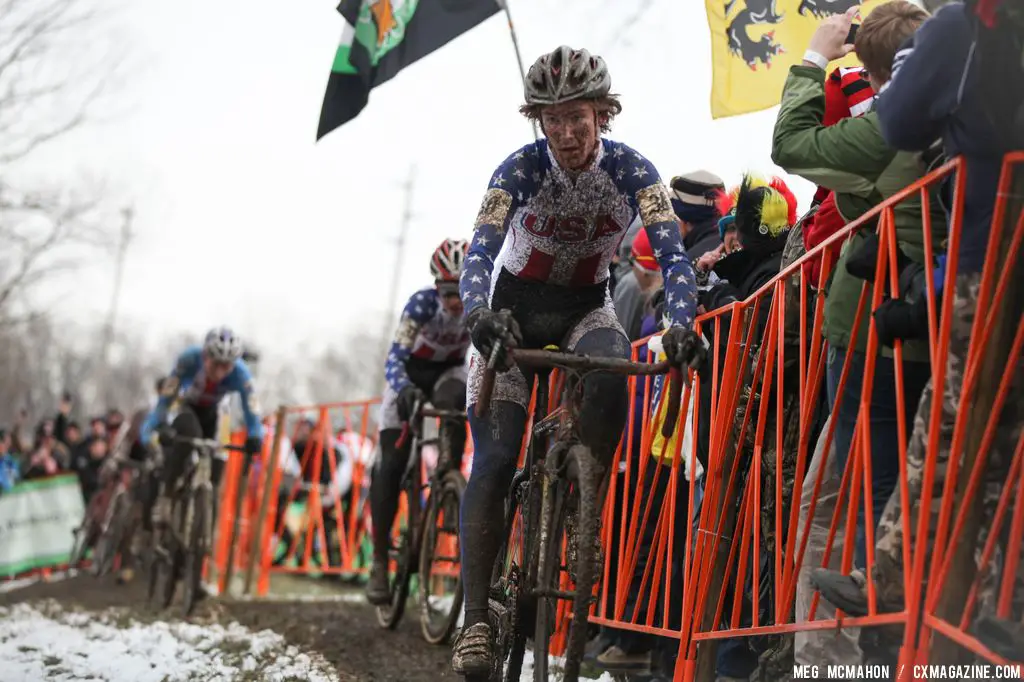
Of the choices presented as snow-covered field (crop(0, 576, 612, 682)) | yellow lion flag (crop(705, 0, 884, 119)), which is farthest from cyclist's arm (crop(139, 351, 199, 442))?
yellow lion flag (crop(705, 0, 884, 119))

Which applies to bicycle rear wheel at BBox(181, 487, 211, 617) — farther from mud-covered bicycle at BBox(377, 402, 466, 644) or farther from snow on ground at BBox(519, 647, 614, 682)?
snow on ground at BBox(519, 647, 614, 682)

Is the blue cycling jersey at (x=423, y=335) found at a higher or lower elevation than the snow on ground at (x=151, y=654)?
higher

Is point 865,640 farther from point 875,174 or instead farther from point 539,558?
point 875,174

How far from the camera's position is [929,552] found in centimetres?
300

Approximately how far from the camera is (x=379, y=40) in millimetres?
9984

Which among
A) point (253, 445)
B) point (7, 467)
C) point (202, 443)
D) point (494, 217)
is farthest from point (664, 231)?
point (7, 467)

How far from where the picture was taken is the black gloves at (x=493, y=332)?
393 cm

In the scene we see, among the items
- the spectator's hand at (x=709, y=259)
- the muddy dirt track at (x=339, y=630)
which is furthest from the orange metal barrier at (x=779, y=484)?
the muddy dirt track at (x=339, y=630)

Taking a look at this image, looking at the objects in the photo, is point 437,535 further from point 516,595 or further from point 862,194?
point 862,194

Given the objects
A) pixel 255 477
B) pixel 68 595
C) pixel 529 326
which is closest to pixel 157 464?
pixel 68 595

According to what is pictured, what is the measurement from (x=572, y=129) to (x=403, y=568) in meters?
3.90

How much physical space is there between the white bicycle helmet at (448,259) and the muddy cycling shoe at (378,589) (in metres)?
1.95

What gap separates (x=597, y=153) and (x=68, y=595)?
10.0 meters

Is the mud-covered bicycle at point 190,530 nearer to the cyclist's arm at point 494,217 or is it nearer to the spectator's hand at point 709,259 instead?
the spectator's hand at point 709,259
